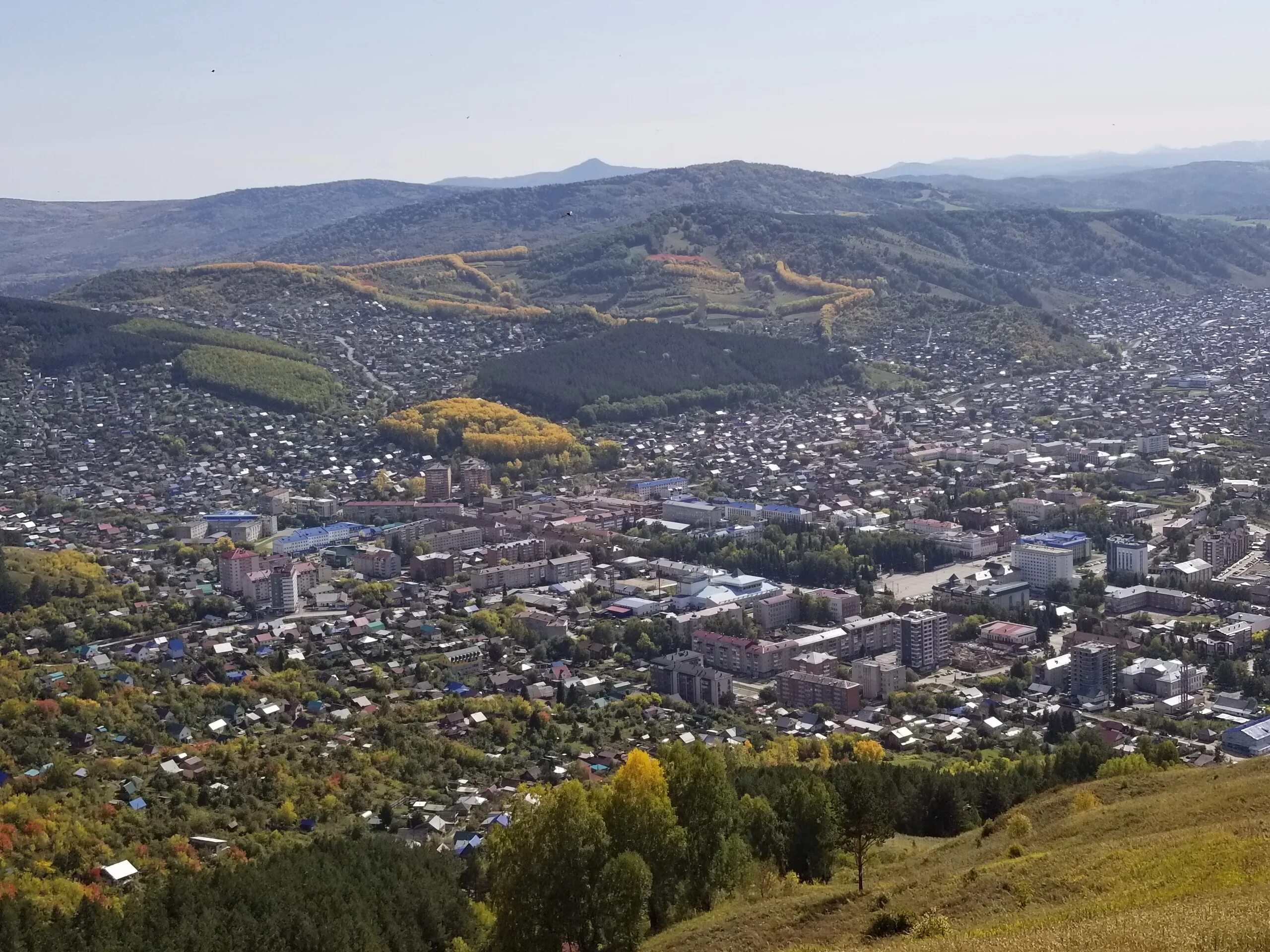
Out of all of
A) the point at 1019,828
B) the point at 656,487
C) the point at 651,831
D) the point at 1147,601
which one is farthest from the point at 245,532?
the point at 1019,828

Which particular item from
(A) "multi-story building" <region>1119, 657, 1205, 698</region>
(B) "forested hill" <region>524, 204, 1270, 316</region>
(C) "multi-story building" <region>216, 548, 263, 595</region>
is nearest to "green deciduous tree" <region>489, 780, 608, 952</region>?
(A) "multi-story building" <region>1119, 657, 1205, 698</region>

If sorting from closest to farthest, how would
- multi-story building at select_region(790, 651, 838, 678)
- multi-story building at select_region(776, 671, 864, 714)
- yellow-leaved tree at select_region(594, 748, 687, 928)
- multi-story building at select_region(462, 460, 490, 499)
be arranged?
yellow-leaved tree at select_region(594, 748, 687, 928) < multi-story building at select_region(776, 671, 864, 714) < multi-story building at select_region(790, 651, 838, 678) < multi-story building at select_region(462, 460, 490, 499)

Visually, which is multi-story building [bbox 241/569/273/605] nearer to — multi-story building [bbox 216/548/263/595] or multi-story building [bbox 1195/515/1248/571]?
multi-story building [bbox 216/548/263/595]

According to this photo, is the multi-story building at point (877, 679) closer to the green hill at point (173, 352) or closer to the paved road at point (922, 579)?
the paved road at point (922, 579)

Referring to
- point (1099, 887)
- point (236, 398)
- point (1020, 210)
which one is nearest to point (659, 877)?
point (1099, 887)

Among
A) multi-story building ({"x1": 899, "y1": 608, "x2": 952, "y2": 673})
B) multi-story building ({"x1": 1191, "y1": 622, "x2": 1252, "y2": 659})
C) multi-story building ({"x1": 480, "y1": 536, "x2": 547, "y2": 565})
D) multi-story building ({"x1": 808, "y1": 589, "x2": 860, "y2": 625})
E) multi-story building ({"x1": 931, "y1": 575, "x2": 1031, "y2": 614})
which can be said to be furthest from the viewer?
multi-story building ({"x1": 480, "y1": 536, "x2": 547, "y2": 565})

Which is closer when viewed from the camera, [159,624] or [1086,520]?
[159,624]

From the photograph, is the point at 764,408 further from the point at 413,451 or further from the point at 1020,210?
the point at 1020,210
